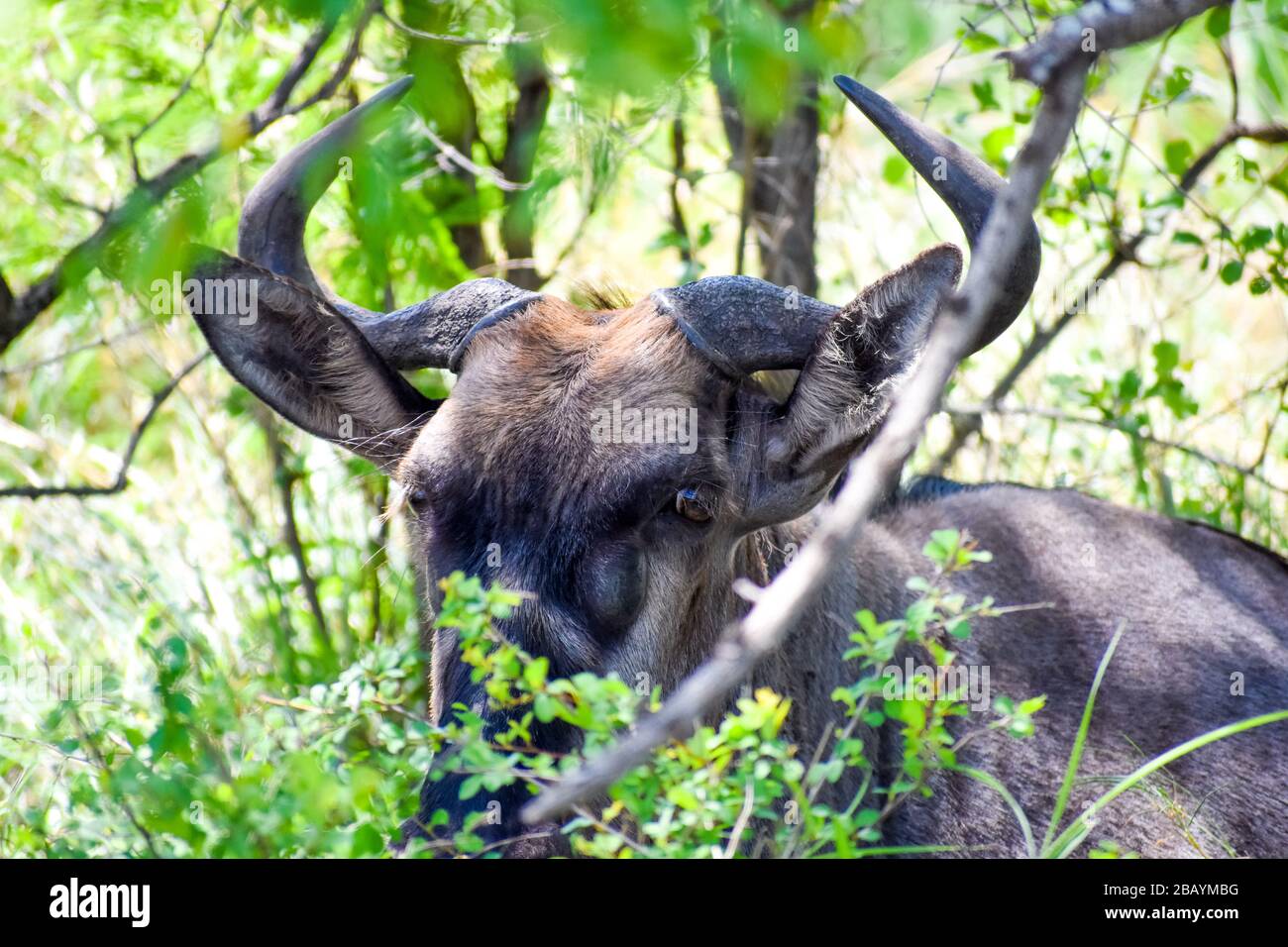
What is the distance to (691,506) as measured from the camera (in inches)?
184

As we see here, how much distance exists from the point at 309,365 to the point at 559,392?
3.94 ft

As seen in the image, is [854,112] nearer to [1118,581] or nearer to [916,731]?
[1118,581]

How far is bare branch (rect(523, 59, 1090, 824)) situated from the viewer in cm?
248

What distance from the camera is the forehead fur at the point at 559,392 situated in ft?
15.0

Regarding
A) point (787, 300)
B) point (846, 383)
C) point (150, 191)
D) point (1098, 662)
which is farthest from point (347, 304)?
point (1098, 662)

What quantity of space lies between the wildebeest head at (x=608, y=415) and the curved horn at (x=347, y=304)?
0.05 ft

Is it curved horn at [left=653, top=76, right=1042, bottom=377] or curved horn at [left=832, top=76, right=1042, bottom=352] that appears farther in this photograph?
curved horn at [left=653, top=76, right=1042, bottom=377]

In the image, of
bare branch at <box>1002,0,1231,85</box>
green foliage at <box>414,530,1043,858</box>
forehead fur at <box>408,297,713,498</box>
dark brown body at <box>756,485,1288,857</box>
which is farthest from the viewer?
dark brown body at <box>756,485,1288,857</box>

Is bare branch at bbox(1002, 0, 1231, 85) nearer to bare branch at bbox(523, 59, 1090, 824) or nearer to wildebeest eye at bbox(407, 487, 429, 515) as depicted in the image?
bare branch at bbox(523, 59, 1090, 824)

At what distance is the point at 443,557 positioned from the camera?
181 inches

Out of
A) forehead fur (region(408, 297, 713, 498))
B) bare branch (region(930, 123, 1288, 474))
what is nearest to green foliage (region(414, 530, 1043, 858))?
forehead fur (region(408, 297, 713, 498))

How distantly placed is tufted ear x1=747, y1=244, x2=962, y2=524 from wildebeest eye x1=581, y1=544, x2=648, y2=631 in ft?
1.99

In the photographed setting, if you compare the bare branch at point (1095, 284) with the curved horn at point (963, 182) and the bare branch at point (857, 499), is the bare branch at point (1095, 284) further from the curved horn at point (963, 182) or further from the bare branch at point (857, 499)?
the bare branch at point (857, 499)

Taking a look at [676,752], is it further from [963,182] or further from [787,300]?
[963,182]
